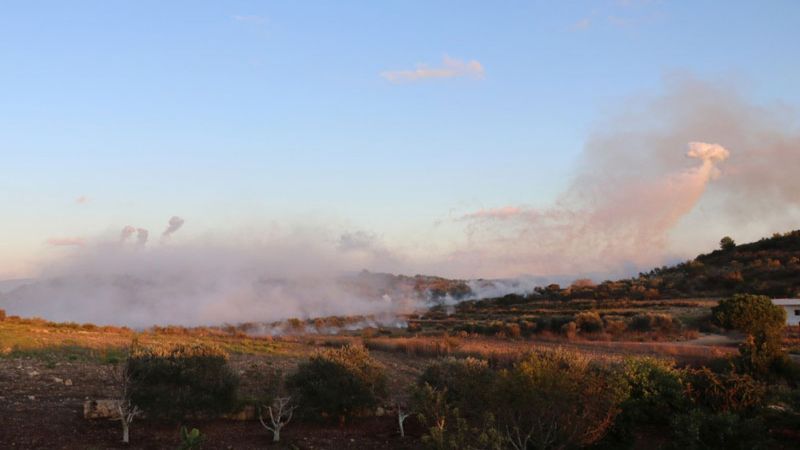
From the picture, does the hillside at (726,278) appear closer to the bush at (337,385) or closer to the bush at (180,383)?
the bush at (337,385)

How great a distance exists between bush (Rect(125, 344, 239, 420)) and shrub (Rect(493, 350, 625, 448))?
22.0 feet

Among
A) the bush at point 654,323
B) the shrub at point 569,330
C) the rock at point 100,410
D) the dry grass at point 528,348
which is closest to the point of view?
the rock at point 100,410

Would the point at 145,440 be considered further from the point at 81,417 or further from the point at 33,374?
the point at 33,374

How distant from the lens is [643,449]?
12.4 m

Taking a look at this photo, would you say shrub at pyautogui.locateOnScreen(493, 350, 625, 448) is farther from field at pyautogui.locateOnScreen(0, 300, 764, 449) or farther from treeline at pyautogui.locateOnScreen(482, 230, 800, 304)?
treeline at pyautogui.locateOnScreen(482, 230, 800, 304)

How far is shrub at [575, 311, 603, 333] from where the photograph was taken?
3800cm

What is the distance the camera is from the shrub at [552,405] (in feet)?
34.0

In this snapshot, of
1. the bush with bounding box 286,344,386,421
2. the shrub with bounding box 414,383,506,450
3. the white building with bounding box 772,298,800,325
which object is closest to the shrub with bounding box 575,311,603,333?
the white building with bounding box 772,298,800,325

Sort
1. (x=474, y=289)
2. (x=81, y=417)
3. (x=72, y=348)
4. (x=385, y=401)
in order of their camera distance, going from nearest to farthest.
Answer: (x=81, y=417) < (x=385, y=401) < (x=72, y=348) < (x=474, y=289)

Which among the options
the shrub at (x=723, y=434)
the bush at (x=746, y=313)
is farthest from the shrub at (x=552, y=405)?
the bush at (x=746, y=313)

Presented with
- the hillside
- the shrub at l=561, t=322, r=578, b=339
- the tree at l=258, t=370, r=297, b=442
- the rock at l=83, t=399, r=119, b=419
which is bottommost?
the shrub at l=561, t=322, r=578, b=339

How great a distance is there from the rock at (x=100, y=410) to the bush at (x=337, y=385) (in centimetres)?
402

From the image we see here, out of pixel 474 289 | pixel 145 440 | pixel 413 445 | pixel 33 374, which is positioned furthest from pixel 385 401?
pixel 474 289

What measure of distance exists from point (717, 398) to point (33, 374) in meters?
18.2
